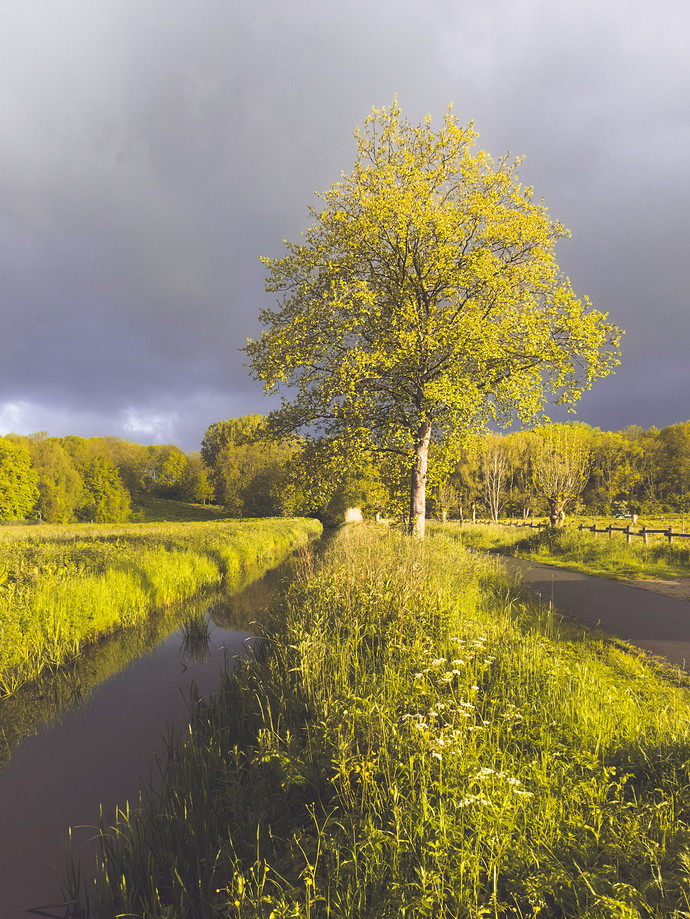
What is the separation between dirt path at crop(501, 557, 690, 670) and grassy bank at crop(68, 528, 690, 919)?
230cm

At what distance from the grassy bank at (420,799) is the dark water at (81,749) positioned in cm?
56

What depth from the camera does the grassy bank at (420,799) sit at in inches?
91.0

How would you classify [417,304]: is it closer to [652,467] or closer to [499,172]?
[499,172]

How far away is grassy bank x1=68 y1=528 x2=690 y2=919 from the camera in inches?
91.0

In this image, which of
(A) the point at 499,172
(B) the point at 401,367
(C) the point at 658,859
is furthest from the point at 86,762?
(A) the point at 499,172

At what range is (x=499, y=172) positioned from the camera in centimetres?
1420

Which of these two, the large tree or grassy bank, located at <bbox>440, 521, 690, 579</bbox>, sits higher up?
the large tree

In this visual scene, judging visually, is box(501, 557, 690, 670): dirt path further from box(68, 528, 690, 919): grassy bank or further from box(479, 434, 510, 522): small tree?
box(479, 434, 510, 522): small tree

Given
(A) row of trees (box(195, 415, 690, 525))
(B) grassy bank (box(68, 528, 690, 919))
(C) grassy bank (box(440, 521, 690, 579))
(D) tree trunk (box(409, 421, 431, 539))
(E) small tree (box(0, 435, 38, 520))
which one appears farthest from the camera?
(E) small tree (box(0, 435, 38, 520))

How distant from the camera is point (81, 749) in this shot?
575 centimetres

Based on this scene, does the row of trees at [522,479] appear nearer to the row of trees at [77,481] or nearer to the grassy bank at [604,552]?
the row of trees at [77,481]

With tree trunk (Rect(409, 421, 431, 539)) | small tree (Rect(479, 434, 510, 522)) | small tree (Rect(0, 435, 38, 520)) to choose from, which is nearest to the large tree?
tree trunk (Rect(409, 421, 431, 539))

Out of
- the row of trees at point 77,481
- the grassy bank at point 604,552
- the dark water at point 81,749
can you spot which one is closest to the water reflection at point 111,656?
the dark water at point 81,749

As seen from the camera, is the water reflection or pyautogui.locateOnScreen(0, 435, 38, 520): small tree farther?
pyautogui.locateOnScreen(0, 435, 38, 520): small tree
